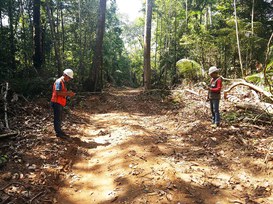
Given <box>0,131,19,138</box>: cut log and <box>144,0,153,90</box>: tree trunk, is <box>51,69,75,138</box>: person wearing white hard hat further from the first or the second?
<box>144,0,153,90</box>: tree trunk

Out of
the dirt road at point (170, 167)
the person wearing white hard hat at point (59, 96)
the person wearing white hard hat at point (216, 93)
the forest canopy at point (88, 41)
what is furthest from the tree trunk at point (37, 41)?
the person wearing white hard hat at point (216, 93)

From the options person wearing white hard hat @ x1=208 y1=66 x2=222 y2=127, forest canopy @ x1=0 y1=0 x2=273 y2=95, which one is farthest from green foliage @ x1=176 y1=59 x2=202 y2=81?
person wearing white hard hat @ x1=208 y1=66 x2=222 y2=127

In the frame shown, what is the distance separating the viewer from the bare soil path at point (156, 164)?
4.15m

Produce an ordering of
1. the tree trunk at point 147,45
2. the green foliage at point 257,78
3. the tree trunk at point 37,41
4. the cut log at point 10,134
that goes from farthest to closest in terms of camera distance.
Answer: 1. the tree trunk at point 37,41
2. the tree trunk at point 147,45
3. the green foliage at point 257,78
4. the cut log at point 10,134

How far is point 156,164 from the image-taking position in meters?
5.07

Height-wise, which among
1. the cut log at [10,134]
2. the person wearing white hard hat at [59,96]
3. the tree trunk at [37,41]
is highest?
the tree trunk at [37,41]

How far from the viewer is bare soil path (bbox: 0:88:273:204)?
4.15 meters

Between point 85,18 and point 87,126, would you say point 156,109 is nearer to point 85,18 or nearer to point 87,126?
point 87,126

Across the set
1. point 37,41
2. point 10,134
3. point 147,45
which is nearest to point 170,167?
point 10,134

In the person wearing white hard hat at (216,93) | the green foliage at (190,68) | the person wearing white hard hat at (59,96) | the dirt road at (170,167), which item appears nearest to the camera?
the dirt road at (170,167)

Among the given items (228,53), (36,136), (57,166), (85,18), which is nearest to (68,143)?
(36,136)

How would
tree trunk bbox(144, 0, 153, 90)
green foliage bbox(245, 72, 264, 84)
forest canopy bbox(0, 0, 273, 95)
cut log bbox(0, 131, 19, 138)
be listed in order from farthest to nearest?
tree trunk bbox(144, 0, 153, 90) → forest canopy bbox(0, 0, 273, 95) → green foliage bbox(245, 72, 264, 84) → cut log bbox(0, 131, 19, 138)

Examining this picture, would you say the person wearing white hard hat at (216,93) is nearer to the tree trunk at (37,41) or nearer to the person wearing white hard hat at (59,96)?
the person wearing white hard hat at (59,96)


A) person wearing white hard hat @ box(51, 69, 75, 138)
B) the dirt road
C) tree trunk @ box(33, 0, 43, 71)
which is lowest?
the dirt road
